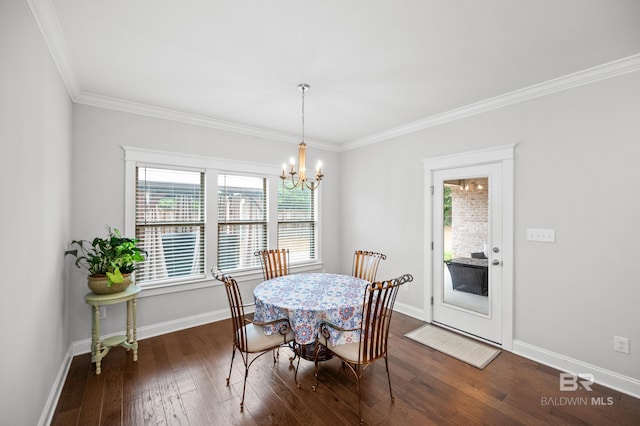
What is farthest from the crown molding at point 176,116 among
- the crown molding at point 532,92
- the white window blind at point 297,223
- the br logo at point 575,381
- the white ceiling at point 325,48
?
the br logo at point 575,381

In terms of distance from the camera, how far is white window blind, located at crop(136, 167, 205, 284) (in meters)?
3.37

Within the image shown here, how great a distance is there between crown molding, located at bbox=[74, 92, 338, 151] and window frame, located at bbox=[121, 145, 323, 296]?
449 millimetres

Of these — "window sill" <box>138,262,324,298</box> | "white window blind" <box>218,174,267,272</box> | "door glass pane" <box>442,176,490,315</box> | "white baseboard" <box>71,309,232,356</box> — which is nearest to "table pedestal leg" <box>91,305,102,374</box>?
"white baseboard" <box>71,309,232,356</box>

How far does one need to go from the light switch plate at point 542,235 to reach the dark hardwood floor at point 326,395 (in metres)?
1.25

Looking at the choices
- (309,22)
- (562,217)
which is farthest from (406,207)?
(309,22)

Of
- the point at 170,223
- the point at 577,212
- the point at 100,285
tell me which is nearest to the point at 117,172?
the point at 170,223

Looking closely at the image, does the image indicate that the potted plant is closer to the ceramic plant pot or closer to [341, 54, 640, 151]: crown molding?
the ceramic plant pot

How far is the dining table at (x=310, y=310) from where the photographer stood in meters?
2.25

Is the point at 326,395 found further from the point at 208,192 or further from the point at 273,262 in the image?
the point at 208,192

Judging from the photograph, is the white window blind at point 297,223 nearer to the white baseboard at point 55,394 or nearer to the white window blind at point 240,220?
the white window blind at point 240,220

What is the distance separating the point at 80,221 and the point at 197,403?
7.51 ft

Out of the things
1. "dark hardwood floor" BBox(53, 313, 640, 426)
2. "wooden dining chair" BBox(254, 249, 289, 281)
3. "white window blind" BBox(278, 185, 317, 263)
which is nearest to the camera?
"dark hardwood floor" BBox(53, 313, 640, 426)

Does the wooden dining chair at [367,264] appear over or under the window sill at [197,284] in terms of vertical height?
over

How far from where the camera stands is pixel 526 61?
7.68 ft
